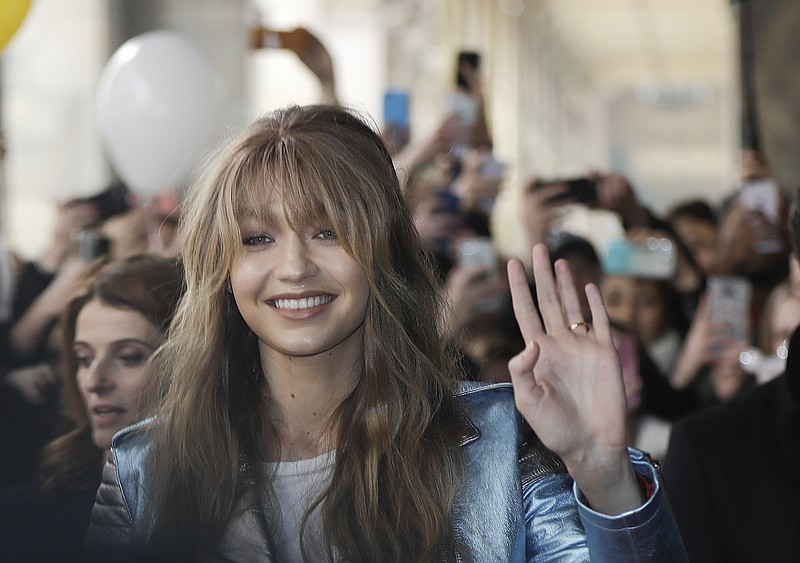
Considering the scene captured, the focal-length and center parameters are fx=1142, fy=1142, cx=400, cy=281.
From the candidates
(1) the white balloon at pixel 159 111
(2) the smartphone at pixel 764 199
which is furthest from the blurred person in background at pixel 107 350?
(2) the smartphone at pixel 764 199

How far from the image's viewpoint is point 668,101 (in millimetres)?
18703

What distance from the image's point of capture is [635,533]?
1408 millimetres

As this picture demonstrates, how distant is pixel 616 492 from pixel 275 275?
1.81 ft

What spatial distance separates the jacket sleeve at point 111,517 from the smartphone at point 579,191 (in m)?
2.52

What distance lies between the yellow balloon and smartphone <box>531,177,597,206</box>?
1856 mm

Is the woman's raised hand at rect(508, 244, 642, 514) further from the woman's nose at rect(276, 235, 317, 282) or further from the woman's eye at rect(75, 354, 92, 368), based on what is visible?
the woman's eye at rect(75, 354, 92, 368)

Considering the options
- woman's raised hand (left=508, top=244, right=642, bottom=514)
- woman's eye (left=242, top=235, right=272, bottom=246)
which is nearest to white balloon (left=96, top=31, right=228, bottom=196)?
woman's eye (left=242, top=235, right=272, bottom=246)

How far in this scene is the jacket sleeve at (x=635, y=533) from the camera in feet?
4.62

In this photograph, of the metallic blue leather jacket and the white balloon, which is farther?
the white balloon

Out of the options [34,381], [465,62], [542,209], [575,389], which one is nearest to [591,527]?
[575,389]

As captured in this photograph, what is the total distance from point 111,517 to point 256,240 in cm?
45

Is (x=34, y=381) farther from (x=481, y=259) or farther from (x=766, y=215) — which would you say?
(x=766, y=215)

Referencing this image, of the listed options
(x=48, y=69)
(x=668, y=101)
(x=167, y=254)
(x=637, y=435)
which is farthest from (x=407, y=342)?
(x=668, y=101)

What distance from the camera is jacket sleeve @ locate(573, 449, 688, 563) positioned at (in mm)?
1408
